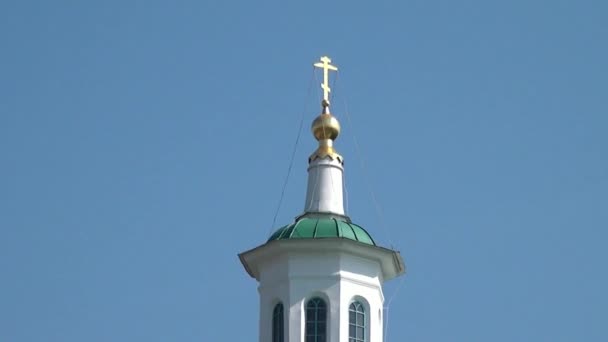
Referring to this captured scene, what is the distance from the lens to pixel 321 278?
39750mm

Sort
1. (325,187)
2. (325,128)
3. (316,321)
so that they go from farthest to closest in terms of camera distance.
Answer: (325,128)
(325,187)
(316,321)

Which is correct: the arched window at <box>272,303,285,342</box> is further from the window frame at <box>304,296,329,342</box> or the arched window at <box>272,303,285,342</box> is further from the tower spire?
the tower spire

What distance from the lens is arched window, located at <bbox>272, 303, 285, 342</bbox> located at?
130 feet

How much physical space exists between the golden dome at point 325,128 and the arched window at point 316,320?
4748 mm

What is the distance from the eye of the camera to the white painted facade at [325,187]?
136 feet

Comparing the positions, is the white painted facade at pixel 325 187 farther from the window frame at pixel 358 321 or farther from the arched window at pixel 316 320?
the arched window at pixel 316 320

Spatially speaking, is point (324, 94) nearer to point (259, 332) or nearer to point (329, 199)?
point (329, 199)

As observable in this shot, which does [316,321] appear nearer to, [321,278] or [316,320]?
[316,320]

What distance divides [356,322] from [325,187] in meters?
3.80

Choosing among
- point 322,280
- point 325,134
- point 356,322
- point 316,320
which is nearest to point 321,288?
point 322,280

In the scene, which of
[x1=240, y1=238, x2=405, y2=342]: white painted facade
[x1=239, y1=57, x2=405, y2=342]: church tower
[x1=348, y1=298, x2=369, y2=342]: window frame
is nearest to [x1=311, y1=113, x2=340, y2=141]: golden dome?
[x1=239, y1=57, x2=405, y2=342]: church tower

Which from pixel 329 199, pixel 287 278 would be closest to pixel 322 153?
pixel 329 199

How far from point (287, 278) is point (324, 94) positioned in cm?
561

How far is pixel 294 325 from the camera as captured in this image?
39250 millimetres
